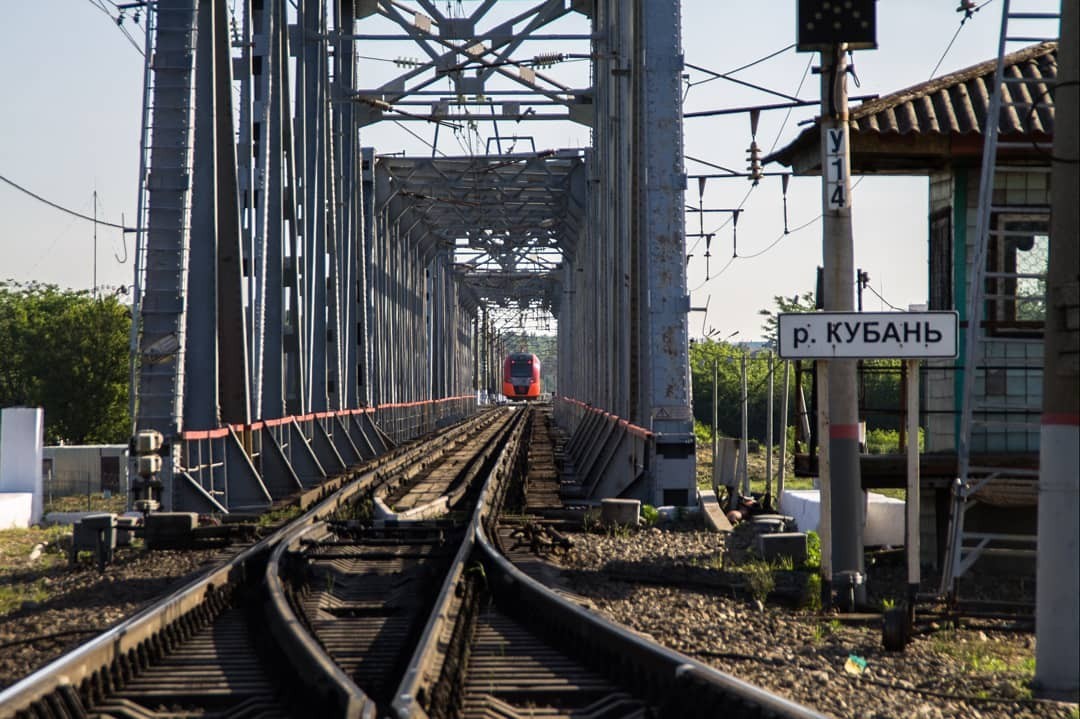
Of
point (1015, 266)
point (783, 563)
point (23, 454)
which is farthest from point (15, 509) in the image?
point (1015, 266)

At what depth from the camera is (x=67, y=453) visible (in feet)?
103

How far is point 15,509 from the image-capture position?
54.5 ft

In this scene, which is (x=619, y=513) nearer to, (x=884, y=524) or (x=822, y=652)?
(x=884, y=524)

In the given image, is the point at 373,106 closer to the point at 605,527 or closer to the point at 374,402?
the point at 374,402

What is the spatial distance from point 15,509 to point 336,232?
13.2m

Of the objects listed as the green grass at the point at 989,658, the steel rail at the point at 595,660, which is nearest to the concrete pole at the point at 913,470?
the green grass at the point at 989,658

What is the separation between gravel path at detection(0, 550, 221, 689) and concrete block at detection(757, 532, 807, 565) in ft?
15.2

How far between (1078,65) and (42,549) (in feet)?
34.4

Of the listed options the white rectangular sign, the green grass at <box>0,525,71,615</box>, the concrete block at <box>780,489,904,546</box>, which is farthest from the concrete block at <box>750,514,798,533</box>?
the green grass at <box>0,525,71,615</box>

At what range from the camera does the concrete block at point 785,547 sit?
10.9 meters

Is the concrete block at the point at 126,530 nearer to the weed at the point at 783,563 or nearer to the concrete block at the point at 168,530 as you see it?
the concrete block at the point at 168,530

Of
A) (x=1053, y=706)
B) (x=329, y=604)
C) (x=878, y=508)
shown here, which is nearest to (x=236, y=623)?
(x=329, y=604)

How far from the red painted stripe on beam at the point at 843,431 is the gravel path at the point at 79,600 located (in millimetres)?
4724

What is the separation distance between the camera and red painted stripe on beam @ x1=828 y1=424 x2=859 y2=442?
9305 millimetres
